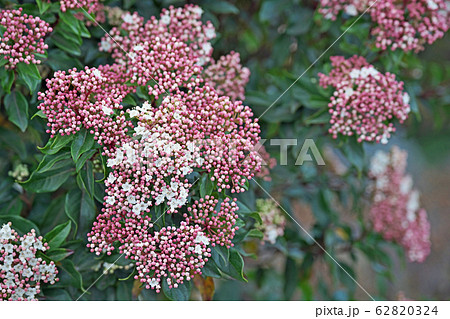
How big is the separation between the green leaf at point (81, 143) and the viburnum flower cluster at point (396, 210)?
119 cm

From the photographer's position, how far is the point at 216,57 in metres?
1.71

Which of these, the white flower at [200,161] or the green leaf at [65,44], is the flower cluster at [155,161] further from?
the green leaf at [65,44]

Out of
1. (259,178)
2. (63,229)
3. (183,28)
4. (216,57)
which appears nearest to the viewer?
(63,229)

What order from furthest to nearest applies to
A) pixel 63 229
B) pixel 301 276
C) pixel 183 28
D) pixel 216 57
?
1. pixel 301 276
2. pixel 216 57
3. pixel 183 28
4. pixel 63 229

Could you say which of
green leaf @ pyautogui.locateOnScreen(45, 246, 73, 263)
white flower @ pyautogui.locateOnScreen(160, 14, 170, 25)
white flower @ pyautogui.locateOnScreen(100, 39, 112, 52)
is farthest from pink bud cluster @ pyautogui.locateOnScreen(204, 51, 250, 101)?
green leaf @ pyautogui.locateOnScreen(45, 246, 73, 263)

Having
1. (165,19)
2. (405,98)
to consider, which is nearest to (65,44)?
(165,19)

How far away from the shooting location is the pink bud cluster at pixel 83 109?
1006mm

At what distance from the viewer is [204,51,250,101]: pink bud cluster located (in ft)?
4.42

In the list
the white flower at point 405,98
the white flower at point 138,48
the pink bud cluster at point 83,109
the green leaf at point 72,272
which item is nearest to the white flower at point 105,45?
the white flower at point 138,48

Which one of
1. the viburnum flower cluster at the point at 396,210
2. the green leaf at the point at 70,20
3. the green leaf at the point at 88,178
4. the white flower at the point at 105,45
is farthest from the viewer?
the viburnum flower cluster at the point at 396,210
